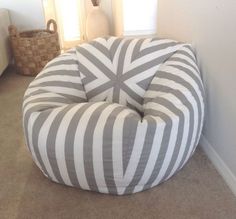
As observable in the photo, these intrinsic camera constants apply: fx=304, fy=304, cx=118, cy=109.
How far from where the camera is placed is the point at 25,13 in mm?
3057

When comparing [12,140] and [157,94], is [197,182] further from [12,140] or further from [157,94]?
[12,140]

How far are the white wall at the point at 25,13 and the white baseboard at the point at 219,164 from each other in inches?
86.2

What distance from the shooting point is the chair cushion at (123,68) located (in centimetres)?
168

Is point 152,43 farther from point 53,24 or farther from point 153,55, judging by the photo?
point 53,24

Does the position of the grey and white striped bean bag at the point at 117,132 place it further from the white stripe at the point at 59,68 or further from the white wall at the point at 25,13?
the white wall at the point at 25,13

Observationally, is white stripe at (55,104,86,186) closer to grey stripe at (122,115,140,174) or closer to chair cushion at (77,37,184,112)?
grey stripe at (122,115,140,174)

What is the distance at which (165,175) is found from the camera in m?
1.35

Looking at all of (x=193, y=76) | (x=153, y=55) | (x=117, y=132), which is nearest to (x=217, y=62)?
(x=193, y=76)

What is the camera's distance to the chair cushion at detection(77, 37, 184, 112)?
1681 millimetres

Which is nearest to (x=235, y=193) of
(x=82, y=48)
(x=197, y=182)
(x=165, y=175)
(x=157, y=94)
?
(x=197, y=182)

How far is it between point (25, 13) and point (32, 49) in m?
0.51

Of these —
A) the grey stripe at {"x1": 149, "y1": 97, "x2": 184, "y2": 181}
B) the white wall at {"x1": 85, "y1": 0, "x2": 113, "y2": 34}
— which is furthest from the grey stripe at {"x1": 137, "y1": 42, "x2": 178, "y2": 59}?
the white wall at {"x1": 85, "y1": 0, "x2": 113, "y2": 34}

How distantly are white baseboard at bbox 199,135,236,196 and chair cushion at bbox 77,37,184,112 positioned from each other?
1.31 feet

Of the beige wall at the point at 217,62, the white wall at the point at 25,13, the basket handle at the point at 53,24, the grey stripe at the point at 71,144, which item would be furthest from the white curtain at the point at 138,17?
the grey stripe at the point at 71,144
